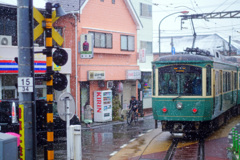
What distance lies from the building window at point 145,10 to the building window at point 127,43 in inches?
302

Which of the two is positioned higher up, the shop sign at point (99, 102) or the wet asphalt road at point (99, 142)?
the shop sign at point (99, 102)

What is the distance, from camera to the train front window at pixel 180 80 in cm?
1457

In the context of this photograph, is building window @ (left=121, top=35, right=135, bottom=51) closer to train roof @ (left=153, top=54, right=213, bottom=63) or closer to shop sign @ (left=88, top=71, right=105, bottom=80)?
shop sign @ (left=88, top=71, right=105, bottom=80)

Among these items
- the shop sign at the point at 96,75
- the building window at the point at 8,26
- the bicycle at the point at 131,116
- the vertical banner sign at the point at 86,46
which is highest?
the building window at the point at 8,26

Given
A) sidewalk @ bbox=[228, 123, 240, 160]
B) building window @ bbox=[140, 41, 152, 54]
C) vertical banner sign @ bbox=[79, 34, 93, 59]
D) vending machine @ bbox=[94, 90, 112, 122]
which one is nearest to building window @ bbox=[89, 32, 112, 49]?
vertical banner sign @ bbox=[79, 34, 93, 59]

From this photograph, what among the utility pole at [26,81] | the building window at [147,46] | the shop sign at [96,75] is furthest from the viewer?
the building window at [147,46]

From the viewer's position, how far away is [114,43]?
26344mm

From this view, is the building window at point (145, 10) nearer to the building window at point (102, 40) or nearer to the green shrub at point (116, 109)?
the building window at point (102, 40)

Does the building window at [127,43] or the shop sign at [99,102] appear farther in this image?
the building window at [127,43]

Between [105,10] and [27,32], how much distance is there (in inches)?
715

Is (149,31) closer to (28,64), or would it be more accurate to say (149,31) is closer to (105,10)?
(105,10)

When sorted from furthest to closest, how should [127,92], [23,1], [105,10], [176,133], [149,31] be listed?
[149,31], [127,92], [105,10], [176,133], [23,1]

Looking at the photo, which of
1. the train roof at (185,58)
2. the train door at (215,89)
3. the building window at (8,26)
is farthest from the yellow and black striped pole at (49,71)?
the building window at (8,26)

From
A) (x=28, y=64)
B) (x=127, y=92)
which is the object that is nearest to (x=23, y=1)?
(x=28, y=64)
